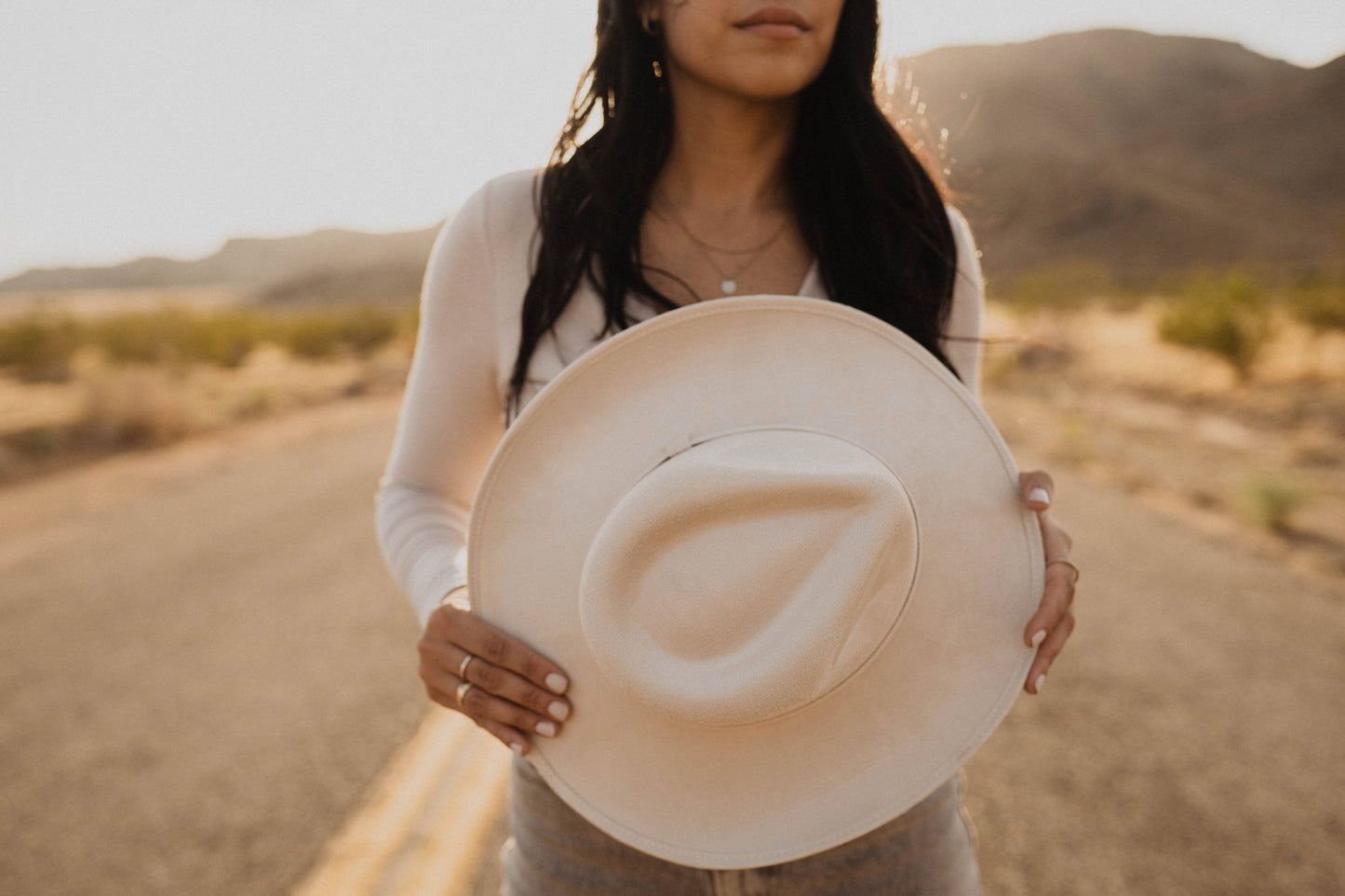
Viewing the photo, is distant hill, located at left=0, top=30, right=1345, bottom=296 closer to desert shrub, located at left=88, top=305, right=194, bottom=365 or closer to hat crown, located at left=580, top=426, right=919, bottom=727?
desert shrub, located at left=88, top=305, right=194, bottom=365

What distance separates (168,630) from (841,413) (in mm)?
4744

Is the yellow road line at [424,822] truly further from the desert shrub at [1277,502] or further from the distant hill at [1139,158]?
the distant hill at [1139,158]

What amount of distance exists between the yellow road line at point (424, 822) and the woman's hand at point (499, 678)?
168 centimetres

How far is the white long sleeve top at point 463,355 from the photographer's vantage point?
1.29m

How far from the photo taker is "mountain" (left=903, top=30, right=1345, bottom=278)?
192ft

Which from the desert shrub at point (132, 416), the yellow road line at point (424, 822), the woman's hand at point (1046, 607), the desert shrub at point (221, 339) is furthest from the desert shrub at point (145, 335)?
the woman's hand at point (1046, 607)

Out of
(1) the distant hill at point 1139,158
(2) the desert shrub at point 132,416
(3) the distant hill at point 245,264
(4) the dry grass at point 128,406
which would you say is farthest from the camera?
(3) the distant hill at point 245,264

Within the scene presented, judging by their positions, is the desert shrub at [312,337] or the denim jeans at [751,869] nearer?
the denim jeans at [751,869]

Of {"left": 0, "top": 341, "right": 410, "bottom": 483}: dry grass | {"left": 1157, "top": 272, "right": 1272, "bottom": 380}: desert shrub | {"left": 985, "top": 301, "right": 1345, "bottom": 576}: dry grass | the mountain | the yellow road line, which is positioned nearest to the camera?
the yellow road line

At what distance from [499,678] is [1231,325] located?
691 inches

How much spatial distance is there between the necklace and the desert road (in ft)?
6.63

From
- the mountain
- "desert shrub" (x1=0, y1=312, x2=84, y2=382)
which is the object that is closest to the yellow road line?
"desert shrub" (x1=0, y1=312, x2=84, y2=382)

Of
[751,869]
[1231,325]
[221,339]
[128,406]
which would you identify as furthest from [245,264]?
[751,869]

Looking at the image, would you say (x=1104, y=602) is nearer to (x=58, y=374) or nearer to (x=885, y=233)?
(x=885, y=233)
